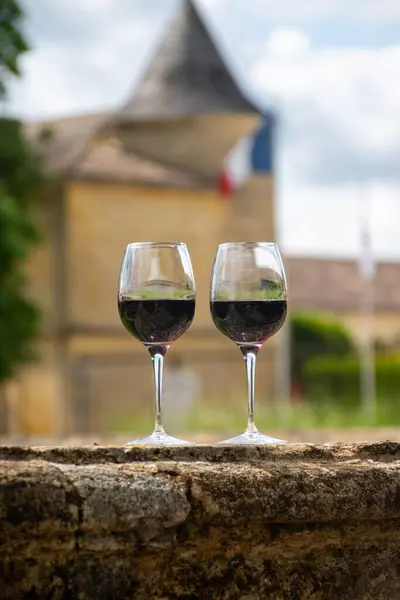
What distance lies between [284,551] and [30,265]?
3007cm

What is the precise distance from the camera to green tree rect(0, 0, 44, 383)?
22.2 metres

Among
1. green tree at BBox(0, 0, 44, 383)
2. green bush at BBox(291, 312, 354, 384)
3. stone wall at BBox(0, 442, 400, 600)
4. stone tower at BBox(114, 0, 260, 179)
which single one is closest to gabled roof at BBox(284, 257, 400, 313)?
green bush at BBox(291, 312, 354, 384)

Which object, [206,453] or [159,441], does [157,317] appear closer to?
[159,441]

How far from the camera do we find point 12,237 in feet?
78.8

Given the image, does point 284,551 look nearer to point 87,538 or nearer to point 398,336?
point 87,538

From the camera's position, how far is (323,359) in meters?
35.7

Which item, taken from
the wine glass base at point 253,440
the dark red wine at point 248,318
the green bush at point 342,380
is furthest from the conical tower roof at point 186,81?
the wine glass base at point 253,440

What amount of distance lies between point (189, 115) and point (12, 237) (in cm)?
1149

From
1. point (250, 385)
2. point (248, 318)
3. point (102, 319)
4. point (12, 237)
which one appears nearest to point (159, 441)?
point (250, 385)

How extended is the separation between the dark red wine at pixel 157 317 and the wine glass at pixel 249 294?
65 millimetres

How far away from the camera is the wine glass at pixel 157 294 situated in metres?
2.47

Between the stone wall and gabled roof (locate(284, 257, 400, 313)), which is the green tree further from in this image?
gabled roof (locate(284, 257, 400, 313))

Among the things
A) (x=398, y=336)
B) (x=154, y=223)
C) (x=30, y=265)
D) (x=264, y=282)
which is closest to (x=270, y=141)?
(x=154, y=223)

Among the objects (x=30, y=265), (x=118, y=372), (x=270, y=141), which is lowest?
(x=118, y=372)
